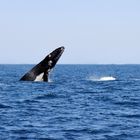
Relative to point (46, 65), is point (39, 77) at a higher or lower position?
lower

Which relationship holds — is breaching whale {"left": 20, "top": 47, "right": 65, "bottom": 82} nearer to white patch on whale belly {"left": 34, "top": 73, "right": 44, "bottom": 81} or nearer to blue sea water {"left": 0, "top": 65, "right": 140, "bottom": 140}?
white patch on whale belly {"left": 34, "top": 73, "right": 44, "bottom": 81}

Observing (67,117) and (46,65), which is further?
(46,65)

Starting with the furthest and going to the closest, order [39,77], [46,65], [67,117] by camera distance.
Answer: [39,77], [46,65], [67,117]

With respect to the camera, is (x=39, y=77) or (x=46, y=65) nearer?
(x=46, y=65)

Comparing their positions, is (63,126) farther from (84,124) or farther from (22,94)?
(22,94)

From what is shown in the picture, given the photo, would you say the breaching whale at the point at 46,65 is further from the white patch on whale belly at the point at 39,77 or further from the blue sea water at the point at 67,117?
the blue sea water at the point at 67,117

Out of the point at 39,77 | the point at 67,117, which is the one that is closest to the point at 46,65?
the point at 39,77

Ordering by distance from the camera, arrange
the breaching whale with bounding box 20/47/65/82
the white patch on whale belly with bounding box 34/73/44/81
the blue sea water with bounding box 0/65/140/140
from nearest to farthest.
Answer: the blue sea water with bounding box 0/65/140/140 → the breaching whale with bounding box 20/47/65/82 → the white patch on whale belly with bounding box 34/73/44/81

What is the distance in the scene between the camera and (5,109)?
34031 mm

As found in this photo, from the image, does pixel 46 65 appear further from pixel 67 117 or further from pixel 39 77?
pixel 67 117

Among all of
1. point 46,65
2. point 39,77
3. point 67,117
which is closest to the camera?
point 67,117

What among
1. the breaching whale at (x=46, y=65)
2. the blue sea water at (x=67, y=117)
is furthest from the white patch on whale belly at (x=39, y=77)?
the blue sea water at (x=67, y=117)

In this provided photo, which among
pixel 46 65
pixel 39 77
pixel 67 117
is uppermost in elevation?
pixel 46 65

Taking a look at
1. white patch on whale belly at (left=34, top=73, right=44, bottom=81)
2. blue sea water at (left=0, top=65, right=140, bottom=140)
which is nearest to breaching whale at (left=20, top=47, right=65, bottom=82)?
white patch on whale belly at (left=34, top=73, right=44, bottom=81)
